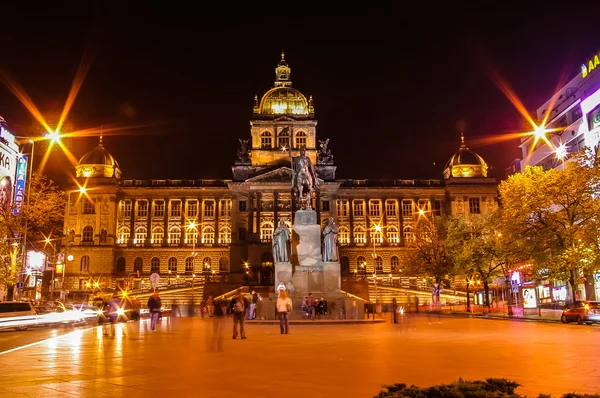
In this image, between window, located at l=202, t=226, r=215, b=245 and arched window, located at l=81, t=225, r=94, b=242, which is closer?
arched window, located at l=81, t=225, r=94, b=242

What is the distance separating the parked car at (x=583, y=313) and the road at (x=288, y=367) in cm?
1547

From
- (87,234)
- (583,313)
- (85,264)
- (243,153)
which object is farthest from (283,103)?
(583,313)

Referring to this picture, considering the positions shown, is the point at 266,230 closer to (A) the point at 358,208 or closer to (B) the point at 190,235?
(B) the point at 190,235

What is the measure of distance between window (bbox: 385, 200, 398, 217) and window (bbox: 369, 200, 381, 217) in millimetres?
1485

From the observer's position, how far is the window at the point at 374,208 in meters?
111

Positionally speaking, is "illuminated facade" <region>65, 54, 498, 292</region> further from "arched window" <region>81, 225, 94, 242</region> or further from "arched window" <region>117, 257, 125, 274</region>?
"arched window" <region>81, 225, 94, 242</region>

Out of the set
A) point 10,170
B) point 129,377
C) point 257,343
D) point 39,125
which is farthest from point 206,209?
point 129,377

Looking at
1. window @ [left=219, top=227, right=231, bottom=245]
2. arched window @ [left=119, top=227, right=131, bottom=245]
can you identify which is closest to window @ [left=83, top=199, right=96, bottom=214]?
arched window @ [left=119, top=227, right=131, bottom=245]

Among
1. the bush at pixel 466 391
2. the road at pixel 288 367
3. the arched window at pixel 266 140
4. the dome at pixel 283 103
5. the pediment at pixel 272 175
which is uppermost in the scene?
the dome at pixel 283 103

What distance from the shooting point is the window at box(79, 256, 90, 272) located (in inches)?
4080

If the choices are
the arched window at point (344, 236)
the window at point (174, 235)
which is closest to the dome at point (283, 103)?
the arched window at point (344, 236)

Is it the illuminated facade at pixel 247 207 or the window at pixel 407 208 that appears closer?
the illuminated facade at pixel 247 207

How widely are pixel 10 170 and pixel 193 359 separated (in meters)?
48.0

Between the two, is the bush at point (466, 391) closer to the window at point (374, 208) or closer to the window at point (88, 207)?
the window at point (374, 208)
